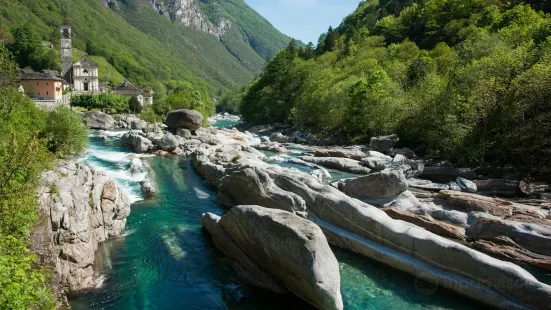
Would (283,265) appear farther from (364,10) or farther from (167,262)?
(364,10)

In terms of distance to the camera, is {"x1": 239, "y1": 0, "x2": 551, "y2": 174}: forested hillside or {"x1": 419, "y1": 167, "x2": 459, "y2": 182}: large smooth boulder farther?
{"x1": 419, "y1": 167, "x2": 459, "y2": 182}: large smooth boulder

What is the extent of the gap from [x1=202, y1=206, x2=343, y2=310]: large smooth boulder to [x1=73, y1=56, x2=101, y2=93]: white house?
118 metres

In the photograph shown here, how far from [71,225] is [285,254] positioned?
878 cm

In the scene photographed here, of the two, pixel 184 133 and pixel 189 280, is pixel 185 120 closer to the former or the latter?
pixel 184 133

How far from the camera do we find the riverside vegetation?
7672mm

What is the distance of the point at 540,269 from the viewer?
58.1 ft

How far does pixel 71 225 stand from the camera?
1495cm

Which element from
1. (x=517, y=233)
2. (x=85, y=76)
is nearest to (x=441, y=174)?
(x=517, y=233)

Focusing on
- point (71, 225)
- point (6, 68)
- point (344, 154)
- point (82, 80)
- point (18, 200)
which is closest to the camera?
point (18, 200)

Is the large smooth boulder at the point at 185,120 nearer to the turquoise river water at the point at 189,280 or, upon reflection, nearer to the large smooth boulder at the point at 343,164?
the large smooth boulder at the point at 343,164

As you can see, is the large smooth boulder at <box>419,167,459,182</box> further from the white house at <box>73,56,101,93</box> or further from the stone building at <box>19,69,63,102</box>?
the white house at <box>73,56,101,93</box>


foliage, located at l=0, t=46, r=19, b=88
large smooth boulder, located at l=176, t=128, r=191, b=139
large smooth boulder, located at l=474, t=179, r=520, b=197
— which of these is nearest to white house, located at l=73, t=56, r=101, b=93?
large smooth boulder, located at l=176, t=128, r=191, b=139

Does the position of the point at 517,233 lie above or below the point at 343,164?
below

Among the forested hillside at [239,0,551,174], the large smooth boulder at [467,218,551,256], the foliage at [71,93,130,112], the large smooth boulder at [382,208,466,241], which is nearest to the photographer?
the large smooth boulder at [467,218,551,256]
